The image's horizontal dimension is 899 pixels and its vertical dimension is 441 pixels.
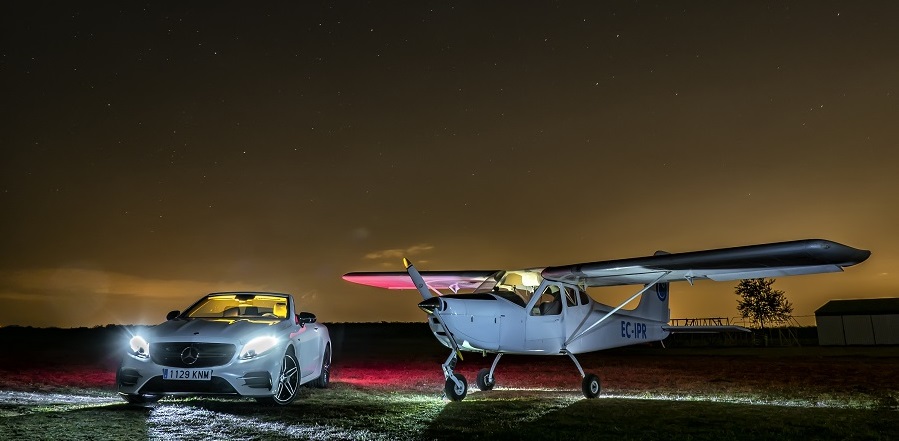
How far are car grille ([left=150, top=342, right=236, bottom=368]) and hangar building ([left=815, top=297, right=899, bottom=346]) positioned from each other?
47.1m

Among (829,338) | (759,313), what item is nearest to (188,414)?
(829,338)

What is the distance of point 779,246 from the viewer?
1067 cm

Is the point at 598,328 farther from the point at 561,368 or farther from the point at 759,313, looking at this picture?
the point at 759,313

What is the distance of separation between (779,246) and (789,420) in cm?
287

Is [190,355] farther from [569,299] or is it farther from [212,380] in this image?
[569,299]

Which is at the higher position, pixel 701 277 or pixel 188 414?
pixel 701 277

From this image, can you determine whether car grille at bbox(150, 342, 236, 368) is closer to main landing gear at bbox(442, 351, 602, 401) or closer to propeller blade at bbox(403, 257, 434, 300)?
main landing gear at bbox(442, 351, 602, 401)

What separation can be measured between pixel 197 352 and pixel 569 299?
7806 mm

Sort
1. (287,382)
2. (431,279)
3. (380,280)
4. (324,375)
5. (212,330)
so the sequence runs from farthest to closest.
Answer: (380,280) < (431,279) < (324,375) < (287,382) < (212,330)

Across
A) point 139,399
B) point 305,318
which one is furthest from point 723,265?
point 139,399

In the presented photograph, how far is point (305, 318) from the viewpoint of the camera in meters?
11.3

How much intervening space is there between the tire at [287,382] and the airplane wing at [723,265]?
5.84 m

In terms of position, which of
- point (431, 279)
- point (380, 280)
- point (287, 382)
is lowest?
point (287, 382)

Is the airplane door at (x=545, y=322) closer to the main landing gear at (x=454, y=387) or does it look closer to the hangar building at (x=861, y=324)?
the main landing gear at (x=454, y=387)
